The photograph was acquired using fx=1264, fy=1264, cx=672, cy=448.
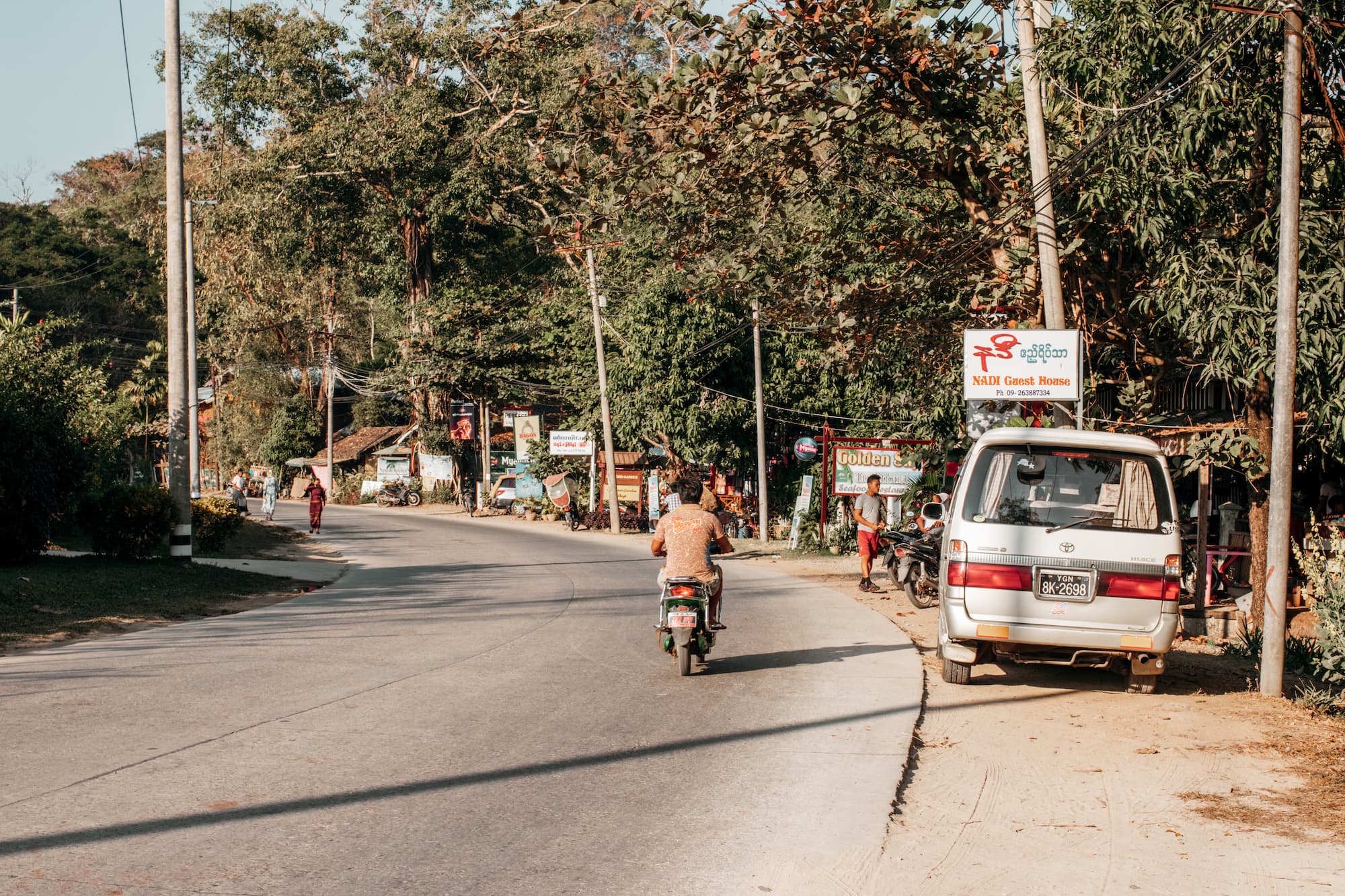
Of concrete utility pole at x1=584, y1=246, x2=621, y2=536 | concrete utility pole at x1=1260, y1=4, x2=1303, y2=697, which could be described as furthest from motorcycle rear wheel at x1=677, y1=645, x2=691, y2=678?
concrete utility pole at x1=584, y1=246, x2=621, y2=536

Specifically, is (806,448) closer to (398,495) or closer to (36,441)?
(36,441)

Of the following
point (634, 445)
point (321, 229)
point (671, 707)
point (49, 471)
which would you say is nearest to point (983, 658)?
point (671, 707)

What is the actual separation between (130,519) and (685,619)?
13.8m

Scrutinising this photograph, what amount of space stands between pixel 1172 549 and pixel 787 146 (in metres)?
8.33

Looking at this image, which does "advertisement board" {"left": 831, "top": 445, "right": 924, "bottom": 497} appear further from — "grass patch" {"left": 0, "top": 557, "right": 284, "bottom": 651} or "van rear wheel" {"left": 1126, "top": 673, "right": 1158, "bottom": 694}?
"van rear wheel" {"left": 1126, "top": 673, "right": 1158, "bottom": 694}

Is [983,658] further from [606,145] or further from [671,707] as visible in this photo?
[606,145]

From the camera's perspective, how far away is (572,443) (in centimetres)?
4550

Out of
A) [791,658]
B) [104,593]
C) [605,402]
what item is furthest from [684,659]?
[605,402]

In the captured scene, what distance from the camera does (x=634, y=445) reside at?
147 ft

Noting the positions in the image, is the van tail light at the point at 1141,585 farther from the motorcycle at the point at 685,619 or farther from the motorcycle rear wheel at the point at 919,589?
the motorcycle rear wheel at the point at 919,589

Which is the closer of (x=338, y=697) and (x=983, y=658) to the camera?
(x=338, y=697)

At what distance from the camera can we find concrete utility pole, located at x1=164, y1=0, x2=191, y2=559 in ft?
67.6

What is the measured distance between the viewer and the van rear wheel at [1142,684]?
10477mm

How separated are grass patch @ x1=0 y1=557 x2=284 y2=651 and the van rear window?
962cm
